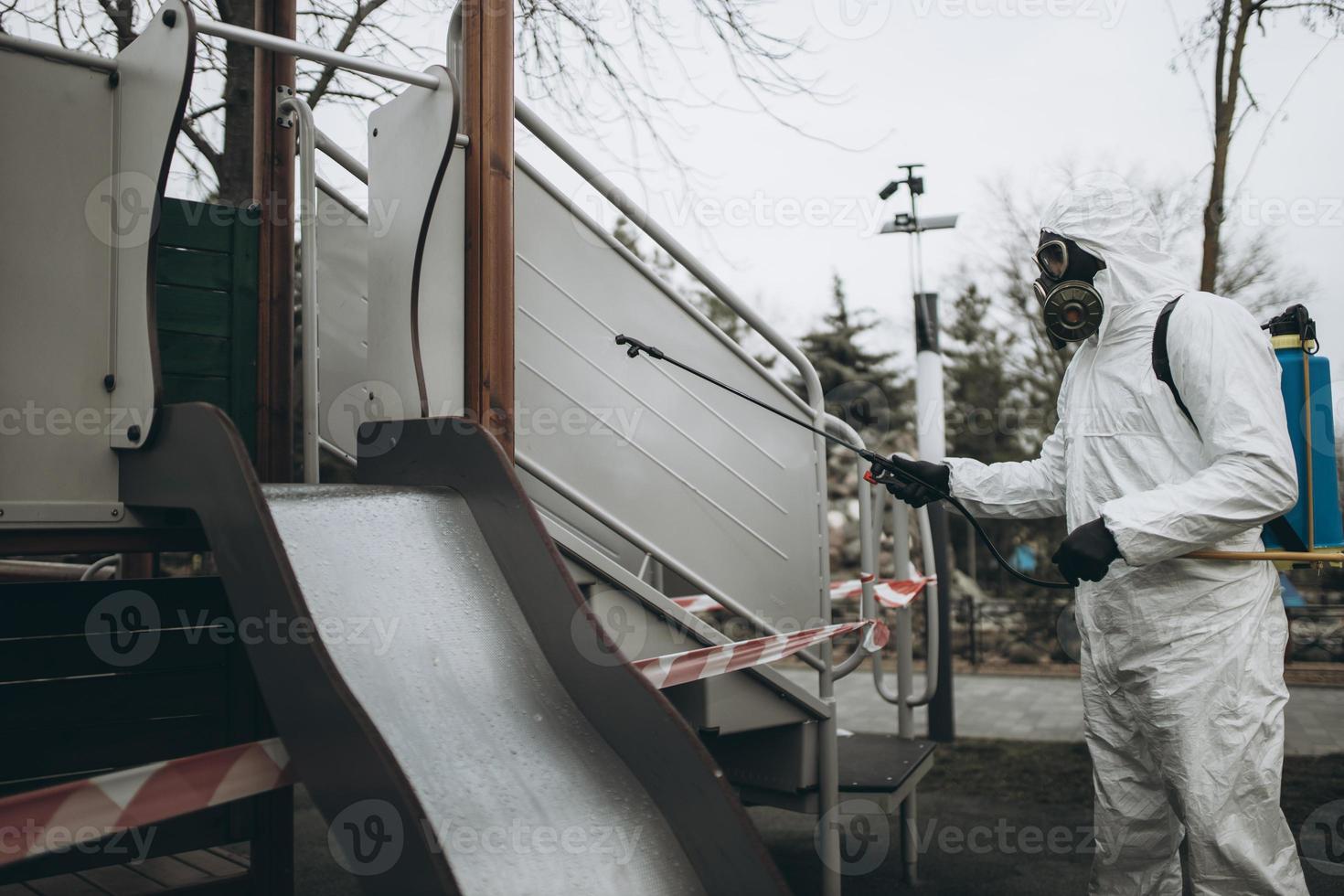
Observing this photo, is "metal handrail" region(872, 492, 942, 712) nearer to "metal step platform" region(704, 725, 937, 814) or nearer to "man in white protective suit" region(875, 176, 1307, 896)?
"metal step platform" region(704, 725, 937, 814)

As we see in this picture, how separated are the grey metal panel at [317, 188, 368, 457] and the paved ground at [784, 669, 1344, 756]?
173 inches

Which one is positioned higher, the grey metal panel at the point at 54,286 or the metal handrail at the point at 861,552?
the grey metal panel at the point at 54,286

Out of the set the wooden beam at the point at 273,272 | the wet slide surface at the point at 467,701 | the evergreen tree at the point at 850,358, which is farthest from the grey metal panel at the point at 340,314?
the evergreen tree at the point at 850,358

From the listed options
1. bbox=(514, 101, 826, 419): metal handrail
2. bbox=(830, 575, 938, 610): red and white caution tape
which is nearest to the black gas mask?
bbox=(514, 101, 826, 419): metal handrail

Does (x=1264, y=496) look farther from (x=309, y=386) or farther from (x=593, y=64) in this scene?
(x=593, y=64)

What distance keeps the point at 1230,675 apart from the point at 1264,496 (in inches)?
16.5

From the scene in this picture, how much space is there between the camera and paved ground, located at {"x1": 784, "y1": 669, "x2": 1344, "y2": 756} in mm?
6516

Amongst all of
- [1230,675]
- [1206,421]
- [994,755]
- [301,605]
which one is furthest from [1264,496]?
[994,755]

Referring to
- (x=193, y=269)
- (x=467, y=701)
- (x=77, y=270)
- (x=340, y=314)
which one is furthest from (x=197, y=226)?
(x=467, y=701)

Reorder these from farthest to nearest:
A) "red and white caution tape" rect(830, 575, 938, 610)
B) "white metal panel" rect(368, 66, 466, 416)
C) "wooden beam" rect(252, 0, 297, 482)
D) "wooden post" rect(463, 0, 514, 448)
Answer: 1. "red and white caution tape" rect(830, 575, 938, 610)
2. "wooden beam" rect(252, 0, 297, 482)
3. "wooden post" rect(463, 0, 514, 448)
4. "white metal panel" rect(368, 66, 466, 416)

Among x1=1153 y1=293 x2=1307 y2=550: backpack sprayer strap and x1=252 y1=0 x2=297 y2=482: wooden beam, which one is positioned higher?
x1=252 y1=0 x2=297 y2=482: wooden beam

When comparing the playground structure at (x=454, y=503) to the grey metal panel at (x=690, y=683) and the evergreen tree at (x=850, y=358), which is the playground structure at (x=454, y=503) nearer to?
the grey metal panel at (x=690, y=683)

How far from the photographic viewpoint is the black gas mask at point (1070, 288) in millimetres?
2678

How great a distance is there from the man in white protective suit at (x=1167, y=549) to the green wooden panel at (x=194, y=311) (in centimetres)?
263
